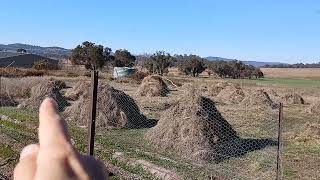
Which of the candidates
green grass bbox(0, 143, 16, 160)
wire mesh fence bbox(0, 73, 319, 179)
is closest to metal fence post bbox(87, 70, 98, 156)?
wire mesh fence bbox(0, 73, 319, 179)

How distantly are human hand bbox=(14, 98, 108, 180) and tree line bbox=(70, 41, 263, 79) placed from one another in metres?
70.3

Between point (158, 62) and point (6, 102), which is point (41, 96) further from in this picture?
point (158, 62)

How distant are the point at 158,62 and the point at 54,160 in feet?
306

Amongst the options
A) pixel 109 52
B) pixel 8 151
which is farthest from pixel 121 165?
pixel 109 52

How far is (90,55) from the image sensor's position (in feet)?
277

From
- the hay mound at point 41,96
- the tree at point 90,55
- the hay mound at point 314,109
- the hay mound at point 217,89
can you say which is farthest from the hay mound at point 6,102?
the tree at point 90,55

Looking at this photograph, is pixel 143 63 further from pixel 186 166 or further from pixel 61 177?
pixel 61 177

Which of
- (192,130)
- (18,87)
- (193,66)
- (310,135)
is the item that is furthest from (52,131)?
(193,66)

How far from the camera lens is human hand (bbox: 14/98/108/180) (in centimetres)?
73

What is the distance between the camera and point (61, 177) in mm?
722

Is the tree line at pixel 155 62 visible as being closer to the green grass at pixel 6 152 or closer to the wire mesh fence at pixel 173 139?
the wire mesh fence at pixel 173 139

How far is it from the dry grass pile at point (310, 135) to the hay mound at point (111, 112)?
5369 mm

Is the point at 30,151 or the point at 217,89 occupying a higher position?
the point at 30,151

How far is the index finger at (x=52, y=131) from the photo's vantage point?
78 cm
